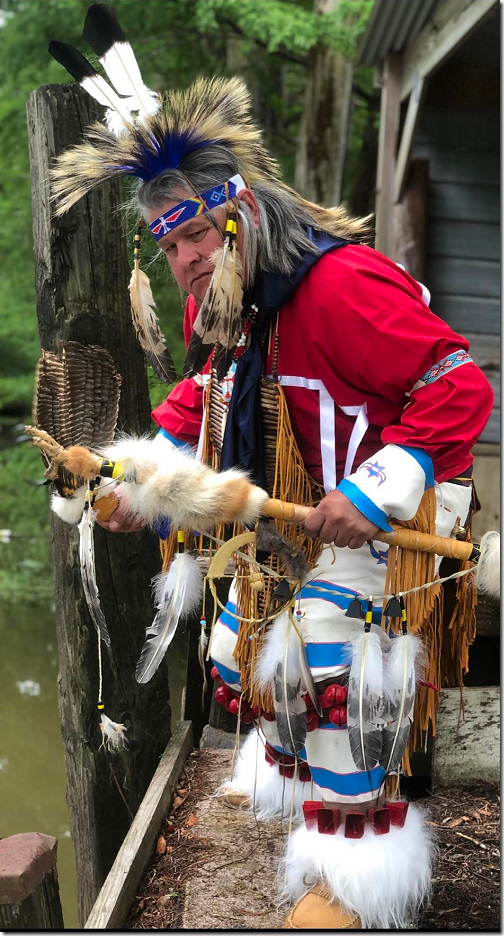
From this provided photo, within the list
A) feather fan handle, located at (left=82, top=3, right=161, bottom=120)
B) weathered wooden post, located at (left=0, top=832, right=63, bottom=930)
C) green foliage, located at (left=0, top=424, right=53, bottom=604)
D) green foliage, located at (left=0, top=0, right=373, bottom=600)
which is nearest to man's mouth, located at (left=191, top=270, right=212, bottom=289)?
feather fan handle, located at (left=82, top=3, right=161, bottom=120)

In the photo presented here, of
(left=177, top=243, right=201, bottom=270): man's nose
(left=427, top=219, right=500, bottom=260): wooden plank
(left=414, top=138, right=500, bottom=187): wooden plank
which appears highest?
(left=414, top=138, right=500, bottom=187): wooden plank

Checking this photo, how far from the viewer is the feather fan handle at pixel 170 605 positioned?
1.97m

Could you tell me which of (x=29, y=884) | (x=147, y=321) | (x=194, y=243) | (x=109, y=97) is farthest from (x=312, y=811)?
(x=109, y=97)

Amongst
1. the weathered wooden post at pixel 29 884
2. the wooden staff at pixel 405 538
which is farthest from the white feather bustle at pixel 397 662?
the weathered wooden post at pixel 29 884

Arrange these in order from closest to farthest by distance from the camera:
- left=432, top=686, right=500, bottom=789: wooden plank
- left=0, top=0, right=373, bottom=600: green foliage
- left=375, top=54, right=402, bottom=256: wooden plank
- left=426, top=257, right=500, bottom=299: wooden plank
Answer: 1. left=432, top=686, right=500, bottom=789: wooden plank
2. left=375, top=54, right=402, bottom=256: wooden plank
3. left=426, top=257, right=500, bottom=299: wooden plank
4. left=0, top=0, right=373, bottom=600: green foliage

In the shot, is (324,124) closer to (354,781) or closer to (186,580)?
(186,580)

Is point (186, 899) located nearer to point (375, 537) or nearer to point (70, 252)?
point (375, 537)

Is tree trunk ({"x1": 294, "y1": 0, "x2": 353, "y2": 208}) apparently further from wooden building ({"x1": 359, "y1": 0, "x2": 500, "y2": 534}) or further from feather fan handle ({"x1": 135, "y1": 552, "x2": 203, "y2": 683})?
feather fan handle ({"x1": 135, "y1": 552, "x2": 203, "y2": 683})

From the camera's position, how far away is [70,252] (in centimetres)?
237

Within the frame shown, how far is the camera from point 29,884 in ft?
6.15

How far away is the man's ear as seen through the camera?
1.92 meters

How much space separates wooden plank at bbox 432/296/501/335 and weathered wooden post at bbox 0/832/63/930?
15.3ft

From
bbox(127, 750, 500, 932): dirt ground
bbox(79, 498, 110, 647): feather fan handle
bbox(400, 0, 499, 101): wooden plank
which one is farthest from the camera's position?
bbox(400, 0, 499, 101): wooden plank

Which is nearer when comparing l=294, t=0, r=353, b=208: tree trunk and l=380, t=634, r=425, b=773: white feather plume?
l=380, t=634, r=425, b=773: white feather plume
